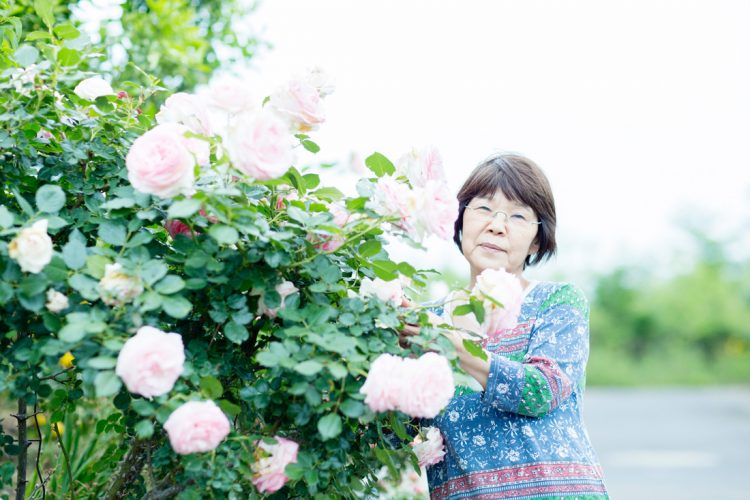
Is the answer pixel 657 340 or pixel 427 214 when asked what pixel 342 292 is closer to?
pixel 427 214

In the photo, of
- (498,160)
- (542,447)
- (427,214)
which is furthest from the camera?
(498,160)

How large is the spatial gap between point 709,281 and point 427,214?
1979 cm

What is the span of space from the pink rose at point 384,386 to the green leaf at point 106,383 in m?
0.40

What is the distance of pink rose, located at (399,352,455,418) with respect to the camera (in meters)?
1.39

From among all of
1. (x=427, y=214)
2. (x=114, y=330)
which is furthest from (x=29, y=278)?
(x=427, y=214)

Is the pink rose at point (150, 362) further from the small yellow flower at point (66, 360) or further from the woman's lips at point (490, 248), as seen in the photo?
the woman's lips at point (490, 248)

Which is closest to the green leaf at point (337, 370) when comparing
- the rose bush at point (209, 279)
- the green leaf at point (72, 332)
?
the rose bush at point (209, 279)

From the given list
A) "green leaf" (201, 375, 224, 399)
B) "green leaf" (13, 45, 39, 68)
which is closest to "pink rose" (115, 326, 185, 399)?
"green leaf" (201, 375, 224, 399)

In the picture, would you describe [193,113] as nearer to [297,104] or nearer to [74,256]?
[297,104]

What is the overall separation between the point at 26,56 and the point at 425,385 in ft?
3.21

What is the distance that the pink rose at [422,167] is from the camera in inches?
64.3

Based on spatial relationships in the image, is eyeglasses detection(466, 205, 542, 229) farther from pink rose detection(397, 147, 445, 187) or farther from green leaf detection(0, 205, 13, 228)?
green leaf detection(0, 205, 13, 228)

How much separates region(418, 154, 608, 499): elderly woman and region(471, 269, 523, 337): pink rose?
0.83 ft

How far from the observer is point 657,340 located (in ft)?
65.6
